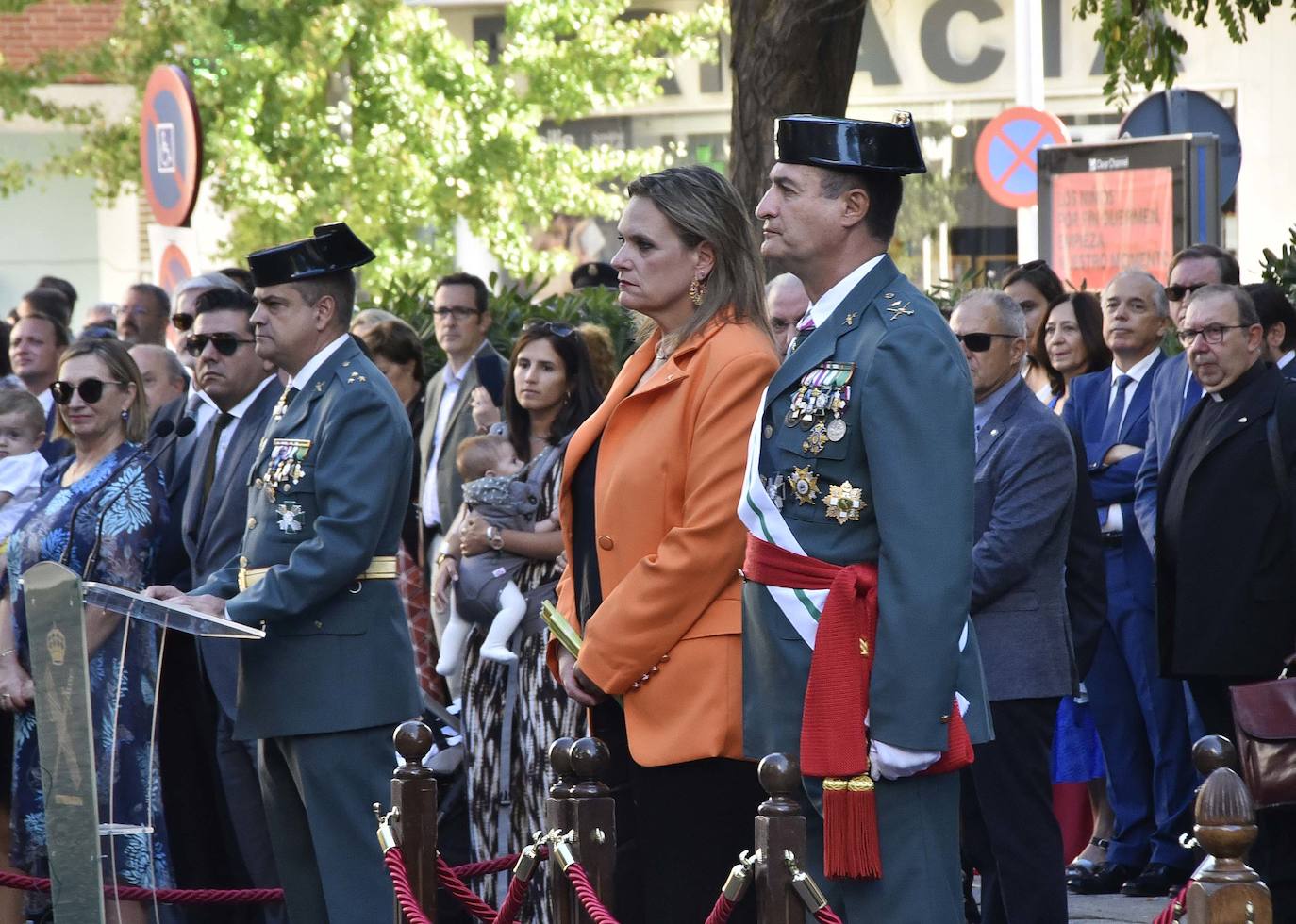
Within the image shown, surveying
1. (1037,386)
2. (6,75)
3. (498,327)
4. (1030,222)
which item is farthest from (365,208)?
(1037,386)

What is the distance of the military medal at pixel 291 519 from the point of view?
5.79 meters

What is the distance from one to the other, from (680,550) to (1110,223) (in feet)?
25.4

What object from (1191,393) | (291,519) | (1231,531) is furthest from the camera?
(1191,393)

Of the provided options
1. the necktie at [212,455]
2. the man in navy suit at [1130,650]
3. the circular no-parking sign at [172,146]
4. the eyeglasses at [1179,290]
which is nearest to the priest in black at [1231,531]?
the man in navy suit at [1130,650]

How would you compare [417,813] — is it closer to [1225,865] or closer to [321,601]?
[321,601]

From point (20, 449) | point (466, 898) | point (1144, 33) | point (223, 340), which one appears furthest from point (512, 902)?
point (1144, 33)

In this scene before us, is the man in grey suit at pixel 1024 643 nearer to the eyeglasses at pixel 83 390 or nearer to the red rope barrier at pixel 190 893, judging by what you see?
the red rope barrier at pixel 190 893

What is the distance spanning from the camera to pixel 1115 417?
825cm

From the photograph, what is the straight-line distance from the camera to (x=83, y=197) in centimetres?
2398

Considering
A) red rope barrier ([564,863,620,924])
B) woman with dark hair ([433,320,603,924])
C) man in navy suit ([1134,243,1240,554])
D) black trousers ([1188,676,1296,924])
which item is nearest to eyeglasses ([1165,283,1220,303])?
man in navy suit ([1134,243,1240,554])

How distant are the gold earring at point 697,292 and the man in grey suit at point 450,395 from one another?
4163 millimetres

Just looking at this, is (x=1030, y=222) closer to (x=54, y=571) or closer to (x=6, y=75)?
(x=6, y=75)

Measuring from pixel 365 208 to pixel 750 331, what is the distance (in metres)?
13.7

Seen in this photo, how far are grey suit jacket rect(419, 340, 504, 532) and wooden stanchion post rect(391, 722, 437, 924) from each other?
4268mm
